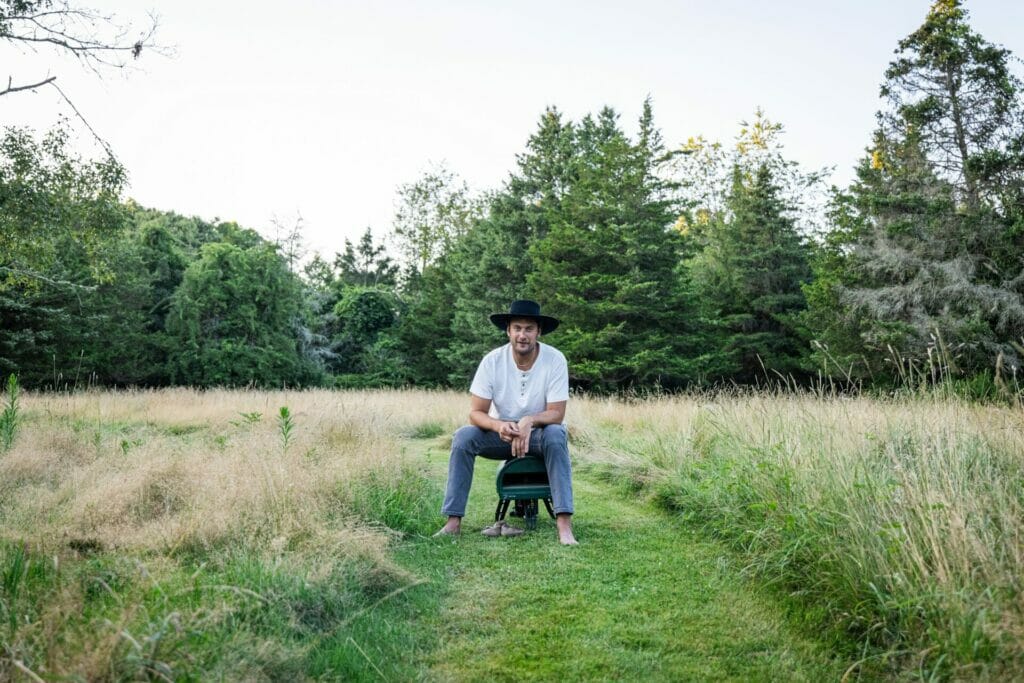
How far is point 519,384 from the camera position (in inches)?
213

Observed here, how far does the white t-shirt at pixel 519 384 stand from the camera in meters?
5.38

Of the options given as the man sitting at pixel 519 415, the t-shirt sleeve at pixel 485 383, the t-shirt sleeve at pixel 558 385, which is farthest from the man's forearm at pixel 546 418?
the t-shirt sleeve at pixel 485 383

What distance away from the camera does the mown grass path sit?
2842 mm

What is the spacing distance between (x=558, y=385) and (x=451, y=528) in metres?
1.31

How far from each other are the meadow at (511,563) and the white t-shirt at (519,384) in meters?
0.95

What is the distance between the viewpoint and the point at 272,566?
3.16 metres

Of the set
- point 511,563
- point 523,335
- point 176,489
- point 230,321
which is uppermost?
point 230,321

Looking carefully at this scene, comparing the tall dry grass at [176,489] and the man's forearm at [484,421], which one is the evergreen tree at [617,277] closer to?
the tall dry grass at [176,489]

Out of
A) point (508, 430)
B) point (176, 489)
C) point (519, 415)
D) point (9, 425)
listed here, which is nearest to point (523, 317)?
point (519, 415)

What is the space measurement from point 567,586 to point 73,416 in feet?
30.8

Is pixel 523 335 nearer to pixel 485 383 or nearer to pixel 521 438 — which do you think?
pixel 485 383

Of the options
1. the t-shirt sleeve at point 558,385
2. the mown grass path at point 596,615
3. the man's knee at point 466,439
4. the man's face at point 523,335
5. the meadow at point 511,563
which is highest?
the man's face at point 523,335

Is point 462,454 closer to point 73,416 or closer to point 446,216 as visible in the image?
point 73,416

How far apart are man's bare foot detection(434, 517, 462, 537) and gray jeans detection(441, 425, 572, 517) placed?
0.04m
